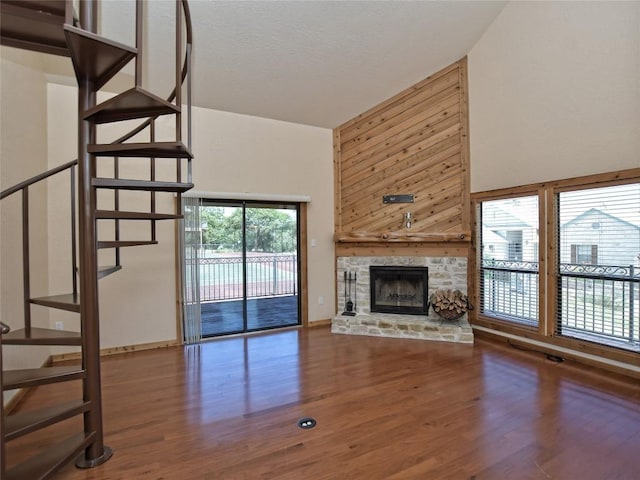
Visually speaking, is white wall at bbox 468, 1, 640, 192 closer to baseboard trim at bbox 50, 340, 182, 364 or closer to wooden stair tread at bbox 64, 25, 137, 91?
wooden stair tread at bbox 64, 25, 137, 91

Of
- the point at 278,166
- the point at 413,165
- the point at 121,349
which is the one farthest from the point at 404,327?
the point at 121,349

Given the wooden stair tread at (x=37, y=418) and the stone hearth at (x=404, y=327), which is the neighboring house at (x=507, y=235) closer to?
the stone hearth at (x=404, y=327)

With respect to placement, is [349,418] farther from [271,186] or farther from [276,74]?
[276,74]

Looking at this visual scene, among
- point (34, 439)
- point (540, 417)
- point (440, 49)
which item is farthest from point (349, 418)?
point (440, 49)

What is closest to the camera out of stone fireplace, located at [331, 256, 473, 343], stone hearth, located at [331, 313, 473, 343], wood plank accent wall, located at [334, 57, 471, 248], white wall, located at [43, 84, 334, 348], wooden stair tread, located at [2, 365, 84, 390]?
wooden stair tread, located at [2, 365, 84, 390]

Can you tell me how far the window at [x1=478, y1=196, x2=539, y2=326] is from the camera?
414 cm

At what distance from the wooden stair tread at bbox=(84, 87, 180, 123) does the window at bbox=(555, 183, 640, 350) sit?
13.3 feet

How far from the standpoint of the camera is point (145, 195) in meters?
4.27

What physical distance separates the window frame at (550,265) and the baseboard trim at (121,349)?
4.33m

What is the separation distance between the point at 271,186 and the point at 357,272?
1914mm

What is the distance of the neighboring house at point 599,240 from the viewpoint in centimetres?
326

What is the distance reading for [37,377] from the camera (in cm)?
205

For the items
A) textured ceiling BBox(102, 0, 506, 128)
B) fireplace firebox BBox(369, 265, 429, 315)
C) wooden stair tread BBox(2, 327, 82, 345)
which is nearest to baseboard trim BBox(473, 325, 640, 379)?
fireplace firebox BBox(369, 265, 429, 315)

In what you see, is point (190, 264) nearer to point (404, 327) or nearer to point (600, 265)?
point (404, 327)
